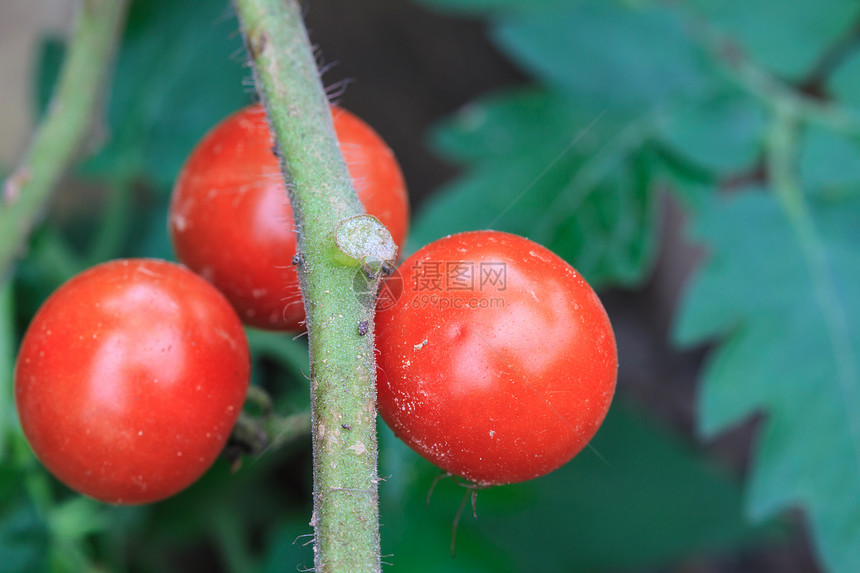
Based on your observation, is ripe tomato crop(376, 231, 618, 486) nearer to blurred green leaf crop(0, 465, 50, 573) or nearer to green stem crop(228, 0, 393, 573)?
green stem crop(228, 0, 393, 573)

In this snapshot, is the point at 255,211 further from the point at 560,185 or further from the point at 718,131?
the point at 718,131

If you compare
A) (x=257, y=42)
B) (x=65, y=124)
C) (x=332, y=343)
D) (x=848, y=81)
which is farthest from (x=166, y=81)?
(x=848, y=81)

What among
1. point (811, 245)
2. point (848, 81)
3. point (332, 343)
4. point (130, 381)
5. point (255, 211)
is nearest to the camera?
point (332, 343)

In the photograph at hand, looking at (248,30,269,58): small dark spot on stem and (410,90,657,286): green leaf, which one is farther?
(410,90,657,286): green leaf

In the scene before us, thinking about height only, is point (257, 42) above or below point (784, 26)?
above

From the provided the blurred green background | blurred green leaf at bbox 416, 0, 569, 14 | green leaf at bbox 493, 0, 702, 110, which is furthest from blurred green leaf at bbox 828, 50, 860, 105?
blurred green leaf at bbox 416, 0, 569, 14

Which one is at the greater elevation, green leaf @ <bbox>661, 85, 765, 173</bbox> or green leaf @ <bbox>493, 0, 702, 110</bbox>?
green leaf @ <bbox>493, 0, 702, 110</bbox>

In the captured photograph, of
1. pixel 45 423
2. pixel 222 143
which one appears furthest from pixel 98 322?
pixel 222 143
